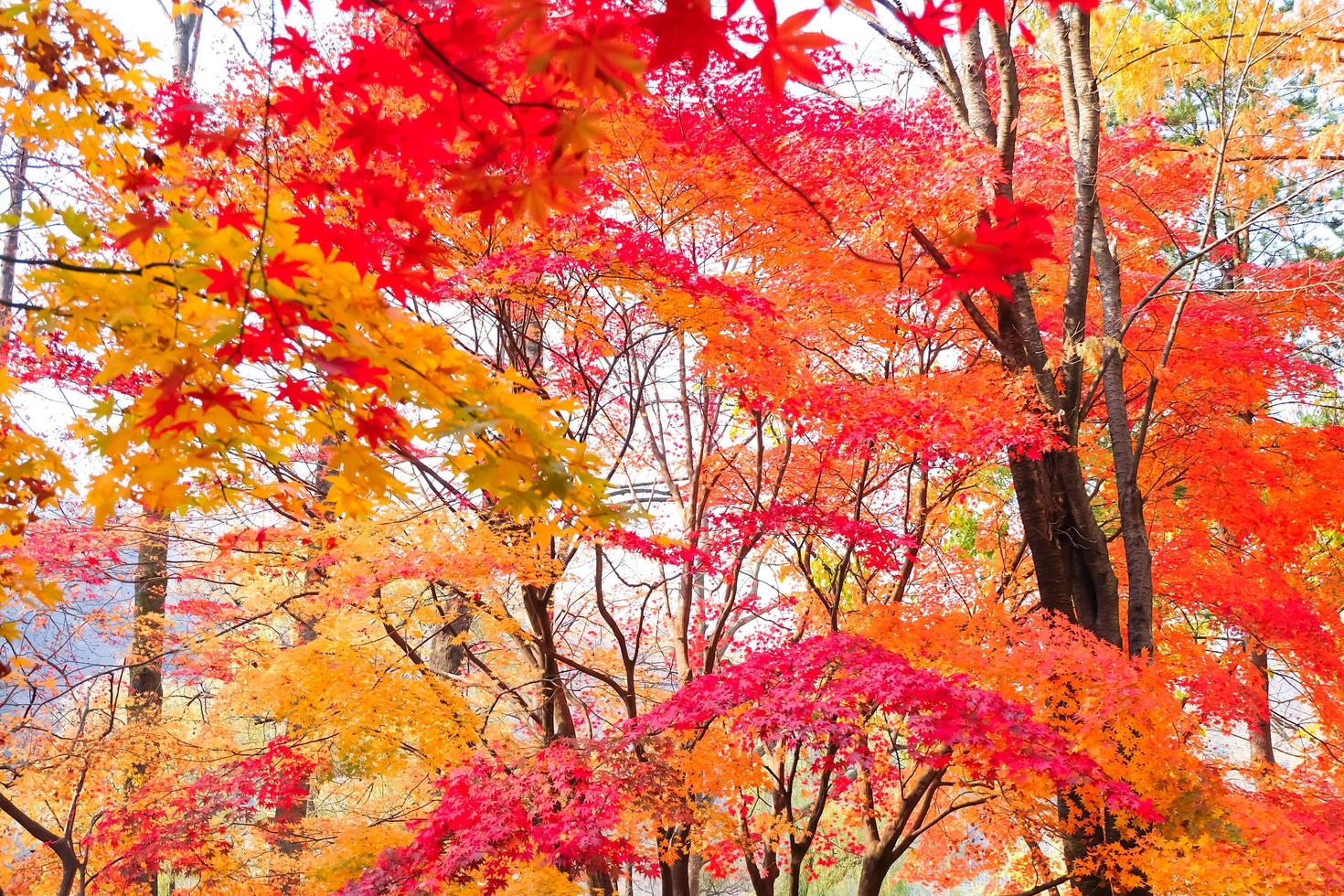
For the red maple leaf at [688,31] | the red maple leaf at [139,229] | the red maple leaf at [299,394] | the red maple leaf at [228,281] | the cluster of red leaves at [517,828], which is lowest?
the cluster of red leaves at [517,828]

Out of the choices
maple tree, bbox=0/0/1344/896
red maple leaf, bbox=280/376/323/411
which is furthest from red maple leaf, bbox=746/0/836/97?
red maple leaf, bbox=280/376/323/411

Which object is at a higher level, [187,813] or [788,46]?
[788,46]

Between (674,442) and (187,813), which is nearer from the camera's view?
(187,813)

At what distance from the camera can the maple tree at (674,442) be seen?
171 centimetres

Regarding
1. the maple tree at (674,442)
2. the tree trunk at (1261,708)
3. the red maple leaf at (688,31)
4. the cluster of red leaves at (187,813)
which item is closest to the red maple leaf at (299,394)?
the maple tree at (674,442)

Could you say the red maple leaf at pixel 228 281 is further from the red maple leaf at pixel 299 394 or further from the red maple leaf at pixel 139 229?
the red maple leaf at pixel 299 394

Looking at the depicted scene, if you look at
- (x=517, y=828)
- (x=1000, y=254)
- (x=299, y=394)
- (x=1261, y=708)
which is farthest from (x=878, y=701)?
(x=1261, y=708)

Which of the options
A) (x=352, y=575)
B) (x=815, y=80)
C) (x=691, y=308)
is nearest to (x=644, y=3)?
(x=815, y=80)

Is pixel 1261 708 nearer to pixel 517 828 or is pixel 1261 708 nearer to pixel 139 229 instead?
pixel 517 828

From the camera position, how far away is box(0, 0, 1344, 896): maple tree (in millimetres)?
1715

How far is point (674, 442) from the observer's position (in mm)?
8102

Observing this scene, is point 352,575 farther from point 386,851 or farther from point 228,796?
point 228,796

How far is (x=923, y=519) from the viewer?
752 centimetres

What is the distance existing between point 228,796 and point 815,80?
656cm
